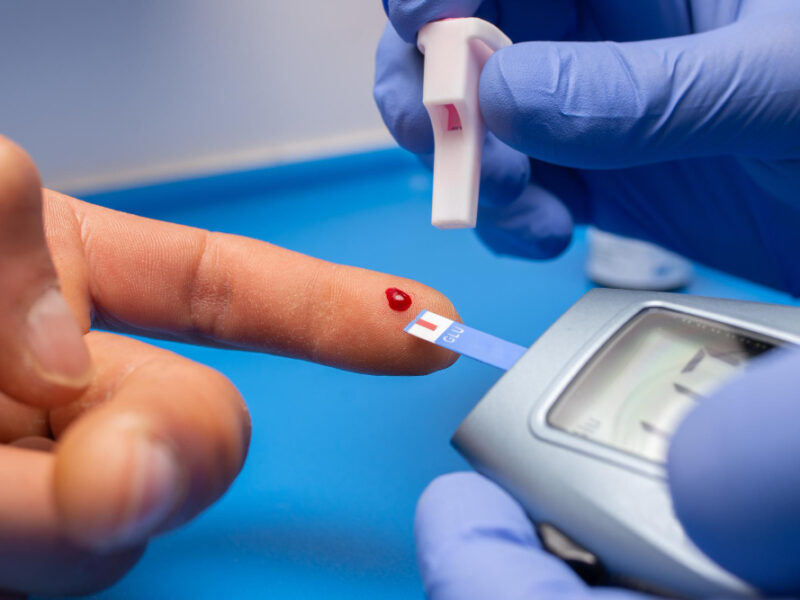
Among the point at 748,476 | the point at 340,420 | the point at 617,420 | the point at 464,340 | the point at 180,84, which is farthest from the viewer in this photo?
the point at 180,84

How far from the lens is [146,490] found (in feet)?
1.00

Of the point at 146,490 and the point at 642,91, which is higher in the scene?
the point at 642,91

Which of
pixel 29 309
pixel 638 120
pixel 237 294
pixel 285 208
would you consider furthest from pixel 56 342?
pixel 285 208

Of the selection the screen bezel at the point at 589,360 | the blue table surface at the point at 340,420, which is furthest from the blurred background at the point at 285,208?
the screen bezel at the point at 589,360

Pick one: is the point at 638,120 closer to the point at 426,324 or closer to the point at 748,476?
the point at 426,324

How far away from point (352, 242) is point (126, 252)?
541mm

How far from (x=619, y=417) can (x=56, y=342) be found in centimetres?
35

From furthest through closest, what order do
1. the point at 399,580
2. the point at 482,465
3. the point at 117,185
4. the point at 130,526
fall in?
the point at 117,185, the point at 399,580, the point at 482,465, the point at 130,526

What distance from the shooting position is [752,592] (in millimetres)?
331

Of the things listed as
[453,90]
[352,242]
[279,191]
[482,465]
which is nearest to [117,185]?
[279,191]

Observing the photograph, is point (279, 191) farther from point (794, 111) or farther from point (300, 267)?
point (794, 111)

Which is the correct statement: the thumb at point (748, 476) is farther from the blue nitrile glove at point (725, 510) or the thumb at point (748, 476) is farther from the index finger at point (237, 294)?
the index finger at point (237, 294)

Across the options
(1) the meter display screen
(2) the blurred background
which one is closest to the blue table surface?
(2) the blurred background

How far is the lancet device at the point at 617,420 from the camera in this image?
14.2 inches
